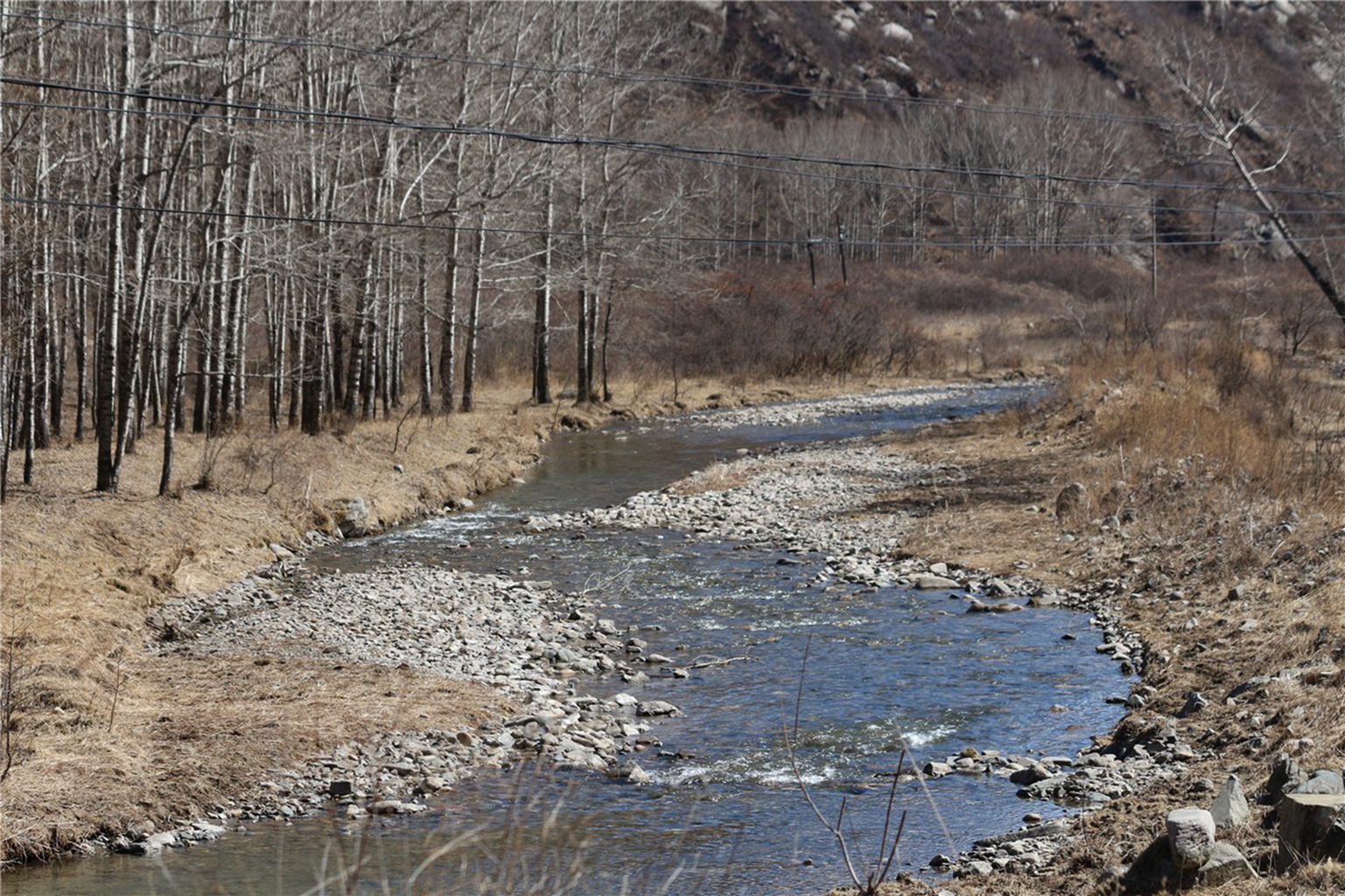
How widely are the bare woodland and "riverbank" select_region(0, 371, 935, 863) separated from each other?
1.13 m

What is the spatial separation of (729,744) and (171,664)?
16.7 ft

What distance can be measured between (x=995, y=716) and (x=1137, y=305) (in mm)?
42793

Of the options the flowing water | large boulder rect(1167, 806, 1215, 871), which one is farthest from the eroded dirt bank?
the flowing water

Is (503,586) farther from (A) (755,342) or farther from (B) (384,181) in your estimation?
(A) (755,342)

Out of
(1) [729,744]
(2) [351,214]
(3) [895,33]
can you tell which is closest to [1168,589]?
(1) [729,744]

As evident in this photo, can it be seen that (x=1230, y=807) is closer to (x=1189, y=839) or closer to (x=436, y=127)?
(x=1189, y=839)

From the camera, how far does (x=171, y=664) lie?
11992mm

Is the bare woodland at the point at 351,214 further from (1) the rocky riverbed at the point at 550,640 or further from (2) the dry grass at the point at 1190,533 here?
(2) the dry grass at the point at 1190,533

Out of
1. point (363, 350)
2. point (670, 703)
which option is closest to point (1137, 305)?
point (363, 350)

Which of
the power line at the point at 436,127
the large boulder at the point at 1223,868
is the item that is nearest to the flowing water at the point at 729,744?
the large boulder at the point at 1223,868

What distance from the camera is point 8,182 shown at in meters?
18.3

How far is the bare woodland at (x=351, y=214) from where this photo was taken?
17.8m

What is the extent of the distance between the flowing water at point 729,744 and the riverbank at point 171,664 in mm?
595

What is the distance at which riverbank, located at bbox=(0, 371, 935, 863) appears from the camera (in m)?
8.84
